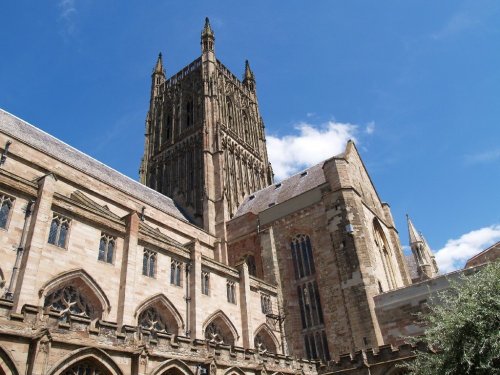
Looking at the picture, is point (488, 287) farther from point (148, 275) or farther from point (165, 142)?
point (165, 142)

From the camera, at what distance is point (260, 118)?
184 ft

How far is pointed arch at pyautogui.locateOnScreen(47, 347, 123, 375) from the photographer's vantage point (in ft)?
37.4

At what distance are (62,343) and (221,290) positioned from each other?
1487 cm

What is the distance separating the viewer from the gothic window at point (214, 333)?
79.8 feet

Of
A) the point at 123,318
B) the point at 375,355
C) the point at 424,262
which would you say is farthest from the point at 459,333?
the point at 424,262

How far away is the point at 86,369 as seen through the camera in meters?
12.3

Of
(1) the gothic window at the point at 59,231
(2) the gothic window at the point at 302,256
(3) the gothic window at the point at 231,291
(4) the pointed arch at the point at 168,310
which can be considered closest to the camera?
(1) the gothic window at the point at 59,231

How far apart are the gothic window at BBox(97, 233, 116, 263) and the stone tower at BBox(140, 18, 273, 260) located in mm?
14694

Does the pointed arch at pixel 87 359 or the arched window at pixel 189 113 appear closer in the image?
the pointed arch at pixel 87 359

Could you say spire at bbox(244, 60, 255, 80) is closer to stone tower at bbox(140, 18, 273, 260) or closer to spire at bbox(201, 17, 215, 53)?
stone tower at bbox(140, 18, 273, 260)

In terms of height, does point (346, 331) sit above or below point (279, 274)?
below

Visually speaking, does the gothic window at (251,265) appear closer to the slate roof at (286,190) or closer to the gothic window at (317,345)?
the slate roof at (286,190)

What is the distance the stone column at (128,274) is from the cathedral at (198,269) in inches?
2.9

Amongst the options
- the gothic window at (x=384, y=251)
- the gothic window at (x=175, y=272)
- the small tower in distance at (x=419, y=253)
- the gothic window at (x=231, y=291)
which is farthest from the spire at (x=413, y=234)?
the gothic window at (x=175, y=272)
